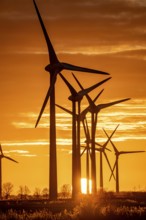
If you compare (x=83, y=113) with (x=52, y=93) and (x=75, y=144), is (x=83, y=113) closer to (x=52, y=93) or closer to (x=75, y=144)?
(x=75, y=144)

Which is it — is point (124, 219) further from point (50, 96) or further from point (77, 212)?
point (50, 96)

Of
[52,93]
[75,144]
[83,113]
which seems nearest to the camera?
[52,93]

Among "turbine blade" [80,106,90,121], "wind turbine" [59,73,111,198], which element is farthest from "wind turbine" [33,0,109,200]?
"turbine blade" [80,106,90,121]

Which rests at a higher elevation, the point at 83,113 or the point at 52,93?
the point at 83,113

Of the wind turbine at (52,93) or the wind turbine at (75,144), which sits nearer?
the wind turbine at (52,93)

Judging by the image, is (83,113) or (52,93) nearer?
(52,93)

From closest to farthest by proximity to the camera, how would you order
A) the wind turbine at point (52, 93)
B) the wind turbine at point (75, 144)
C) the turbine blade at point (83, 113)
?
the wind turbine at point (52, 93), the wind turbine at point (75, 144), the turbine blade at point (83, 113)

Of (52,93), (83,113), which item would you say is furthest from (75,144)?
(83,113)

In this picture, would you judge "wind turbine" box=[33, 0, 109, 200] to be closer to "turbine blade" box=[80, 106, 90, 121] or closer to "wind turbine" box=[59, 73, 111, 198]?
"wind turbine" box=[59, 73, 111, 198]

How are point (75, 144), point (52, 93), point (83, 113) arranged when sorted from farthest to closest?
point (83, 113)
point (75, 144)
point (52, 93)

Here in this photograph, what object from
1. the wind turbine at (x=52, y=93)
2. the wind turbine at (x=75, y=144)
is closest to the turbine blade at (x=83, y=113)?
the wind turbine at (x=75, y=144)

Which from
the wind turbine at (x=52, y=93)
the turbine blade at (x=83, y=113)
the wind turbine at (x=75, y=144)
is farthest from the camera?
the turbine blade at (x=83, y=113)

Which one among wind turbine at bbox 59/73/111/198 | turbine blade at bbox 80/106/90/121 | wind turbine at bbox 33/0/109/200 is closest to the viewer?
wind turbine at bbox 33/0/109/200

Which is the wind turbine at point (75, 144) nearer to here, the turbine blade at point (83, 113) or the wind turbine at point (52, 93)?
the wind turbine at point (52, 93)
